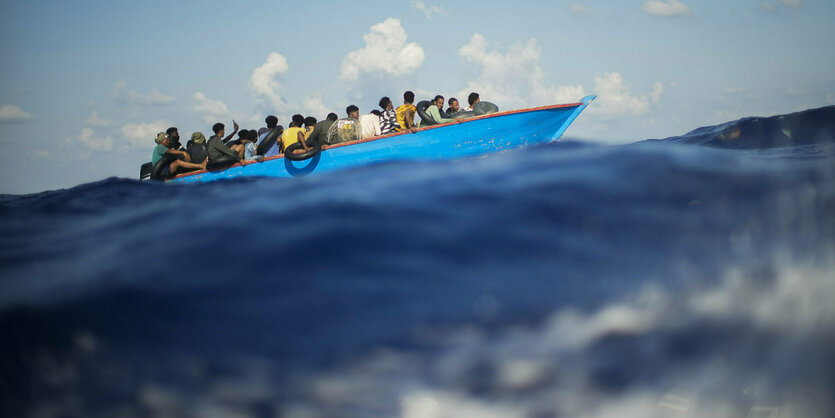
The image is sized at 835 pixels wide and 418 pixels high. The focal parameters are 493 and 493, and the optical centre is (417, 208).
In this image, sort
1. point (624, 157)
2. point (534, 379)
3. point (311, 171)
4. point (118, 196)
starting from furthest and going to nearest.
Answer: point (311, 171) < point (118, 196) < point (624, 157) < point (534, 379)

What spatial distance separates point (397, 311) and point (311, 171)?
7.19 meters

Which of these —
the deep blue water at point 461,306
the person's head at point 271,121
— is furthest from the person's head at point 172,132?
the deep blue water at point 461,306

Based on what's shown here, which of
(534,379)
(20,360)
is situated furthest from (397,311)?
(20,360)

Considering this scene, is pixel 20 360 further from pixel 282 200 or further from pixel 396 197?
pixel 396 197

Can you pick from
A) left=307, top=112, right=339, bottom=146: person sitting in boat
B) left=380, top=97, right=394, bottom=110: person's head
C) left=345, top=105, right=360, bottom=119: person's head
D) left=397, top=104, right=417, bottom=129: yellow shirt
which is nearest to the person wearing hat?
left=307, top=112, right=339, bottom=146: person sitting in boat

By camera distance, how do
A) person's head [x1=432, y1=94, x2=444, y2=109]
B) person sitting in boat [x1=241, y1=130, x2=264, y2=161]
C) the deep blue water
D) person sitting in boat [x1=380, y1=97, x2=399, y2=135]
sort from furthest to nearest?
person's head [x1=432, y1=94, x2=444, y2=109] → person sitting in boat [x1=380, y1=97, x2=399, y2=135] → person sitting in boat [x1=241, y1=130, x2=264, y2=161] → the deep blue water

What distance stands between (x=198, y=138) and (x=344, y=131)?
2.98m

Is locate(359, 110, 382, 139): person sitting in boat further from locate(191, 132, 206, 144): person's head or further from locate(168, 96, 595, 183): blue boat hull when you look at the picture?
→ locate(191, 132, 206, 144): person's head

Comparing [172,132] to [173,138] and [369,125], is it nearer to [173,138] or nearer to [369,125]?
[173,138]

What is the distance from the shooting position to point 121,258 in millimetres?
3123

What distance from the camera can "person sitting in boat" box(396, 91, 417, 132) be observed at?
32.6ft

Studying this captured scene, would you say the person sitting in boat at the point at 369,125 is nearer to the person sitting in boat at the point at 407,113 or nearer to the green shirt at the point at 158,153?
the person sitting in boat at the point at 407,113

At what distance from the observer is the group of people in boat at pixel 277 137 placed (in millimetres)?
9422

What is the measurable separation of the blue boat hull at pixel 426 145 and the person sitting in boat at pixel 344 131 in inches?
16.3
